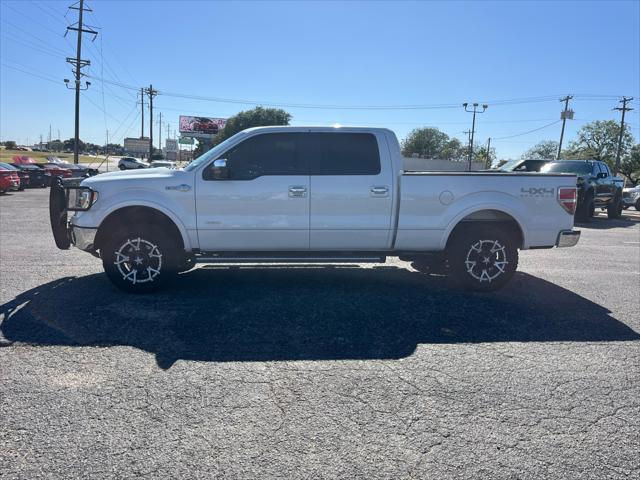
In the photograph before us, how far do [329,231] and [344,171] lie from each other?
2.63 ft

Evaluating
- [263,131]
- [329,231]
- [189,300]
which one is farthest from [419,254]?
Result: [189,300]

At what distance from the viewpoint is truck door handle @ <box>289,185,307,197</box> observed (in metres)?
5.78

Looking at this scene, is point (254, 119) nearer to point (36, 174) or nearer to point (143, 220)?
point (36, 174)

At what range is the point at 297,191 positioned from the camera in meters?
5.78

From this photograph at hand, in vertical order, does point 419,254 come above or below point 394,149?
below

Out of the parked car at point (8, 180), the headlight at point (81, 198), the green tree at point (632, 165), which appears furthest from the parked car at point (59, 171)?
the green tree at point (632, 165)

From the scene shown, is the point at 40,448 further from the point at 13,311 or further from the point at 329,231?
the point at 329,231

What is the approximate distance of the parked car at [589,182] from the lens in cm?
1639

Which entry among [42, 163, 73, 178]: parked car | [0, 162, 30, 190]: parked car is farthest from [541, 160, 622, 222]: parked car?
[0, 162, 30, 190]: parked car

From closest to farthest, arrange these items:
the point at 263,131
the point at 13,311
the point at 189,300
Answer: the point at 13,311 < the point at 189,300 < the point at 263,131

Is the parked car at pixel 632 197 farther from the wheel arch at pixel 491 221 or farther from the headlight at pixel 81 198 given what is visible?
the headlight at pixel 81 198

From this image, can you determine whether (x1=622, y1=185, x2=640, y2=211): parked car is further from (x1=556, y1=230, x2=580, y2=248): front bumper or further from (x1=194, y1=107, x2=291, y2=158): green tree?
(x1=194, y1=107, x2=291, y2=158): green tree

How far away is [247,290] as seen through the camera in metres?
6.01

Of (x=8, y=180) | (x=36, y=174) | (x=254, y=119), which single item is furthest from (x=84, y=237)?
(x=254, y=119)
